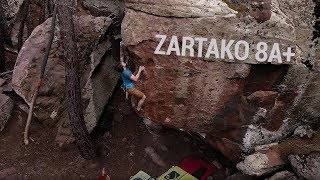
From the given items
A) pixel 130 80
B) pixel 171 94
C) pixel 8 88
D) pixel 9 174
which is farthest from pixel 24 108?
pixel 171 94

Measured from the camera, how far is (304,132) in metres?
Result: 8.94

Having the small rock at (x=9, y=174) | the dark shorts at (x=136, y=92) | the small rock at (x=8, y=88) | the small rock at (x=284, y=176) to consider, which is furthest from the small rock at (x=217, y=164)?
the small rock at (x=8, y=88)

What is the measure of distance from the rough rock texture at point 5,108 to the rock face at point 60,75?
538 mm

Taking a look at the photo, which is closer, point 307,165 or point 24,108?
point 307,165

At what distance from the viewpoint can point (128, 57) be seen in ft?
29.3

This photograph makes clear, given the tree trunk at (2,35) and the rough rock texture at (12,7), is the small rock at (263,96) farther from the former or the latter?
the rough rock texture at (12,7)

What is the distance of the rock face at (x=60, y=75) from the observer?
36.8ft

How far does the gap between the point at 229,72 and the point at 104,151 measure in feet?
15.0

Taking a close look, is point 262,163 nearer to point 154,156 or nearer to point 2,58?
point 154,156

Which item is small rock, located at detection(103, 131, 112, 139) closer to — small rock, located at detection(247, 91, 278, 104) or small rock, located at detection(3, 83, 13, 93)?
small rock, located at detection(3, 83, 13, 93)

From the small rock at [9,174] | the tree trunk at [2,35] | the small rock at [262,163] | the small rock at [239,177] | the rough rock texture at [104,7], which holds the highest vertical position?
the rough rock texture at [104,7]

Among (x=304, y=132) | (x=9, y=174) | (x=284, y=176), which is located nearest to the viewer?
(x=284, y=176)

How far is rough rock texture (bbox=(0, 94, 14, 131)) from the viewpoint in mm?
11227

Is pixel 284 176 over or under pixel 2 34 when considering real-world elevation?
under
